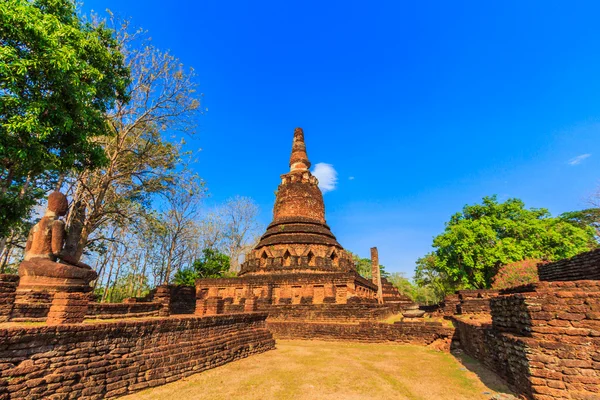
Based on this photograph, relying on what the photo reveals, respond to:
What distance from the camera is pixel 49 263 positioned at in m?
7.80

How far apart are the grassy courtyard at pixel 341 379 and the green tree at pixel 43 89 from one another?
277 inches

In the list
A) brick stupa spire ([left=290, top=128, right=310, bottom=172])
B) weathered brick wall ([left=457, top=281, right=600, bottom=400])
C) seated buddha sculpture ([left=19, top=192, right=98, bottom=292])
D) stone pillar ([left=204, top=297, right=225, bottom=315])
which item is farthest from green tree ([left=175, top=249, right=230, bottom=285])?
weathered brick wall ([left=457, top=281, right=600, bottom=400])

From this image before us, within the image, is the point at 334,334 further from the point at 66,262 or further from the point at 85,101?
the point at 85,101

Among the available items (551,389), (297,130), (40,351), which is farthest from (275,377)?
(297,130)

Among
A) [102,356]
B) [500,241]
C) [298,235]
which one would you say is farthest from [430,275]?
[102,356]

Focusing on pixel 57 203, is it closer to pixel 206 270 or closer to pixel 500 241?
pixel 206 270

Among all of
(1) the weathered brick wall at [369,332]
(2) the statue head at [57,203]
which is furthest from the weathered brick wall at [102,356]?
(1) the weathered brick wall at [369,332]

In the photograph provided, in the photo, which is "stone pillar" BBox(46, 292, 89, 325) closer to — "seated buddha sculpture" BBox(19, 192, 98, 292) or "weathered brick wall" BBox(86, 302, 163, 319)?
"seated buddha sculpture" BBox(19, 192, 98, 292)

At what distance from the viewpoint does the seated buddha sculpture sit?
7.68 meters

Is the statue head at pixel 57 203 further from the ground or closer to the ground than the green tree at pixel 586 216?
closer to the ground

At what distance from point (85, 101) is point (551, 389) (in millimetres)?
12876

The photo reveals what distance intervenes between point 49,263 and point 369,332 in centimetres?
1140

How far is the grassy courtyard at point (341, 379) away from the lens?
5.79m

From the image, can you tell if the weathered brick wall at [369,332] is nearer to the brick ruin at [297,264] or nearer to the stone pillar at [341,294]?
the brick ruin at [297,264]
